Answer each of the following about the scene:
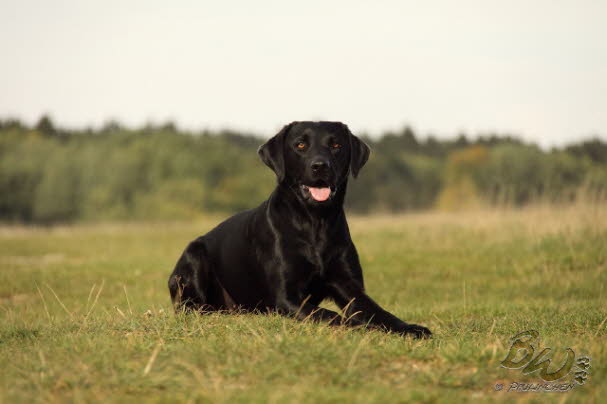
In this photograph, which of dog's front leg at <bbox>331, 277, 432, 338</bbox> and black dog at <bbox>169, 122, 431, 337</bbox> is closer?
dog's front leg at <bbox>331, 277, 432, 338</bbox>

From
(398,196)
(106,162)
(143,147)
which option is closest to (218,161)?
(143,147)

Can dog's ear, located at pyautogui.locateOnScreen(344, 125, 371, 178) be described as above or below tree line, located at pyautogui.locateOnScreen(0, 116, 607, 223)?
above

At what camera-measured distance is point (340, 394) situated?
10.1 feet

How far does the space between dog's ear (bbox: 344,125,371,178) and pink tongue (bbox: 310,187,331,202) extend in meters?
0.54

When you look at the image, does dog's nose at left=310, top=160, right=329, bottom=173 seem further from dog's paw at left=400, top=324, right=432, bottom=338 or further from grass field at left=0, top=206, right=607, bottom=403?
dog's paw at left=400, top=324, right=432, bottom=338

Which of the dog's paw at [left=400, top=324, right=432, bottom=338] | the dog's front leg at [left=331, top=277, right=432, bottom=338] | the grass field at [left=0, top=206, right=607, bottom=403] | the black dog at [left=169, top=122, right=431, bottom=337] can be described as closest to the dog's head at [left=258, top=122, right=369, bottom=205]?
the black dog at [left=169, top=122, right=431, bottom=337]

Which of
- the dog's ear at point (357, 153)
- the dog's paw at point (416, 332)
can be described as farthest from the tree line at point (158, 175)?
the dog's paw at point (416, 332)

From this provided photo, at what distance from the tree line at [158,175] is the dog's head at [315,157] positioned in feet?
119

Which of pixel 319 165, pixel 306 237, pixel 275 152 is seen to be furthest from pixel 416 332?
pixel 275 152

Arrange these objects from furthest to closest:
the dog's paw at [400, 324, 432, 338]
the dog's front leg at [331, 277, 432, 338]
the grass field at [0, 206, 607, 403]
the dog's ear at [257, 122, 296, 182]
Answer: the dog's ear at [257, 122, 296, 182], the dog's front leg at [331, 277, 432, 338], the dog's paw at [400, 324, 432, 338], the grass field at [0, 206, 607, 403]

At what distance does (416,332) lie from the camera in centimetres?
477

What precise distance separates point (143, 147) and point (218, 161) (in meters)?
8.68

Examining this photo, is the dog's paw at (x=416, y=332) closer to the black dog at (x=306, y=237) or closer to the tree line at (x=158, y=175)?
the black dog at (x=306, y=237)

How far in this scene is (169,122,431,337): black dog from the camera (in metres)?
5.52
